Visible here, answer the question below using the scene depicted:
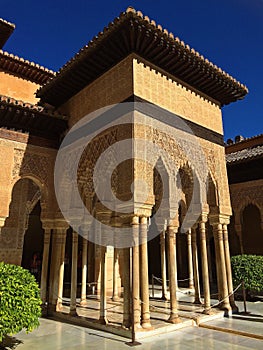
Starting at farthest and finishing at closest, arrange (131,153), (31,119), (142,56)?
1. (31,119)
2. (142,56)
3. (131,153)

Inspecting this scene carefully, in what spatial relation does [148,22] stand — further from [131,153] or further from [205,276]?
[205,276]

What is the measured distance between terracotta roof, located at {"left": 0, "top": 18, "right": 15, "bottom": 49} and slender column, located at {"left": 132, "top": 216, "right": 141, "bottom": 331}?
684cm

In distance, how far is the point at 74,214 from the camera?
Answer: 7656 mm

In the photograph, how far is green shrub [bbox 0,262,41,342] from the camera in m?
4.34

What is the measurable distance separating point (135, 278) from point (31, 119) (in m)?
4.87

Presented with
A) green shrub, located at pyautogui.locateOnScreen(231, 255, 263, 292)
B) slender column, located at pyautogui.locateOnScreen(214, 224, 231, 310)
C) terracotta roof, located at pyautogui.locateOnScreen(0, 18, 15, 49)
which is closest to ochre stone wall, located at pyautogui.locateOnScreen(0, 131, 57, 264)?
terracotta roof, located at pyautogui.locateOnScreen(0, 18, 15, 49)

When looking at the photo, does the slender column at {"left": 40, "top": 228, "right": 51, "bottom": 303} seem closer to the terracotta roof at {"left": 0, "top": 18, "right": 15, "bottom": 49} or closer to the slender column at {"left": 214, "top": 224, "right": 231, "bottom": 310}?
the slender column at {"left": 214, "top": 224, "right": 231, "bottom": 310}

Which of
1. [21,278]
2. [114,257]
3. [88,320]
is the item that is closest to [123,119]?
[21,278]

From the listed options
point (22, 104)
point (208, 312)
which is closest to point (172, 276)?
point (208, 312)

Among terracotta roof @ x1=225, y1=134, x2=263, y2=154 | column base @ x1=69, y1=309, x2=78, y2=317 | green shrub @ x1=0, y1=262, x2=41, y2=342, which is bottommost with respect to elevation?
column base @ x1=69, y1=309, x2=78, y2=317

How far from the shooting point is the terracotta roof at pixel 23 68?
10072 mm

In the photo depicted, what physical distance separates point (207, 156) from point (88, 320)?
5.05 m

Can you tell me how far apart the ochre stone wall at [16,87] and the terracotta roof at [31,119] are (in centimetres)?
351

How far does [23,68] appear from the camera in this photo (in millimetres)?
10633
